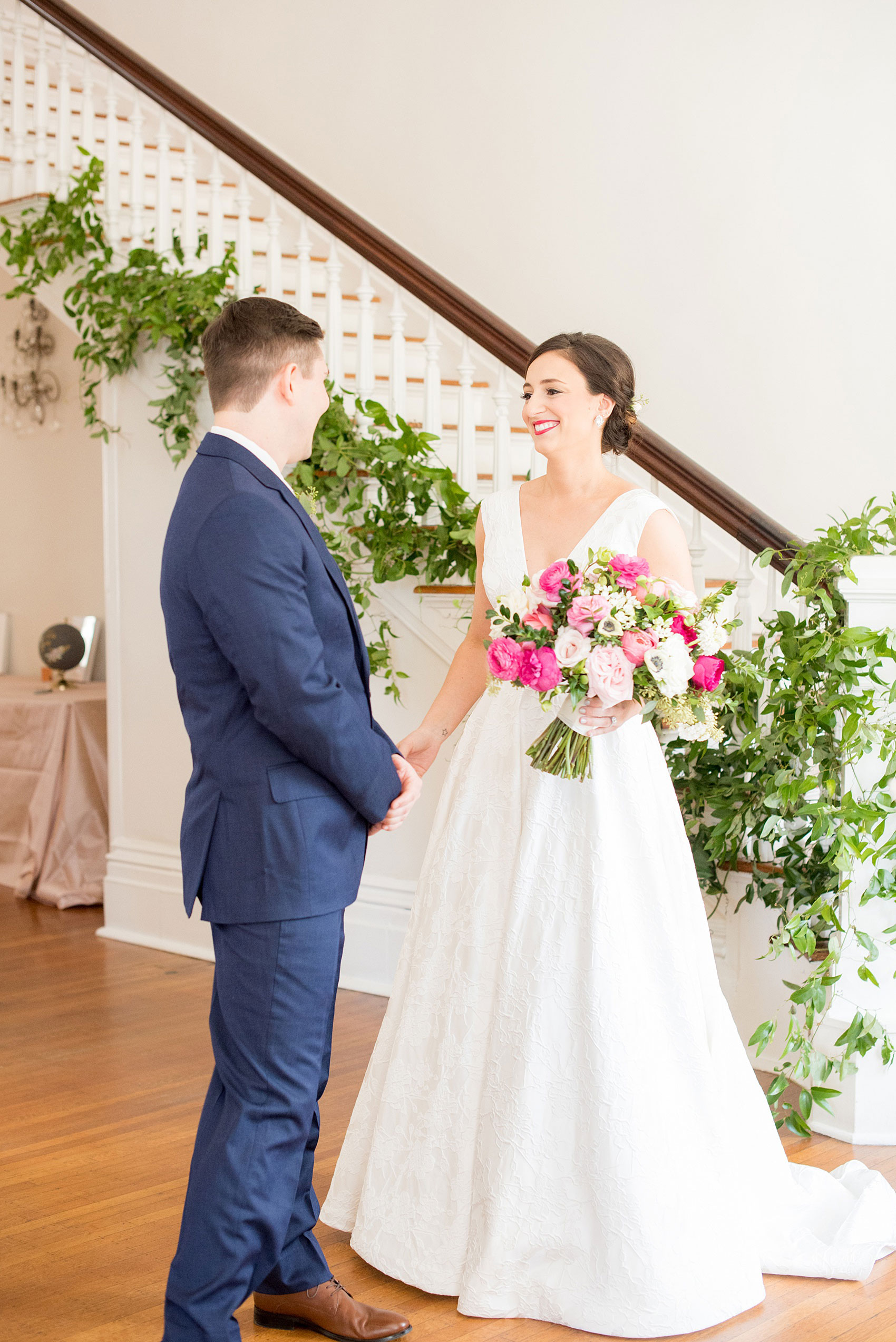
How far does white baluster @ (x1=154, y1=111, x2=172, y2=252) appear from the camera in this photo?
15.4 ft

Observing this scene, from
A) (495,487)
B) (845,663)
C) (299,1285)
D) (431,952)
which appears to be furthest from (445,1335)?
(495,487)

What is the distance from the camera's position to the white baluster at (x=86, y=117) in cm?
490

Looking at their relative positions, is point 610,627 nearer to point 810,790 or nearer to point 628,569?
point 628,569

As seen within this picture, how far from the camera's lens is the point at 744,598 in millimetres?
3559

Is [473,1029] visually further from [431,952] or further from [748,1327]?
[748,1327]

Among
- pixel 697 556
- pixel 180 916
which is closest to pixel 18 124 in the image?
pixel 180 916

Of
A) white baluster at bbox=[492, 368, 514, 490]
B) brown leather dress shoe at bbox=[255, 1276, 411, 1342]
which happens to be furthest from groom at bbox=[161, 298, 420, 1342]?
white baluster at bbox=[492, 368, 514, 490]

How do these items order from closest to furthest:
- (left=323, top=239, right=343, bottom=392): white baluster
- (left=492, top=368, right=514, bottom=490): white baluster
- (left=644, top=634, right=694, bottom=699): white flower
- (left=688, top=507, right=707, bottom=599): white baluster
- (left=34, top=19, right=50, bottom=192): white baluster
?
(left=644, top=634, right=694, bottom=699): white flower → (left=688, top=507, right=707, bottom=599): white baluster → (left=492, top=368, right=514, bottom=490): white baluster → (left=323, top=239, right=343, bottom=392): white baluster → (left=34, top=19, right=50, bottom=192): white baluster

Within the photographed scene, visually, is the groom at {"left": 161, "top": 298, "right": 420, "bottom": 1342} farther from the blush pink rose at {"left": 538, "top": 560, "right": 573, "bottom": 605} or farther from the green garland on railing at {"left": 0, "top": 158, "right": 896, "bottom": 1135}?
the green garland on railing at {"left": 0, "top": 158, "right": 896, "bottom": 1135}

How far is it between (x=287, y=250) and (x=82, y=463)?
1.60m

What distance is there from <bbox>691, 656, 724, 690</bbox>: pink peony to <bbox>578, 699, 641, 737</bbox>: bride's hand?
0.12 meters

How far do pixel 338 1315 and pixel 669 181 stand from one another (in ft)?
15.2

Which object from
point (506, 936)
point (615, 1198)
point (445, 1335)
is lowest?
point (445, 1335)

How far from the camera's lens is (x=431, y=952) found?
2408 millimetres
